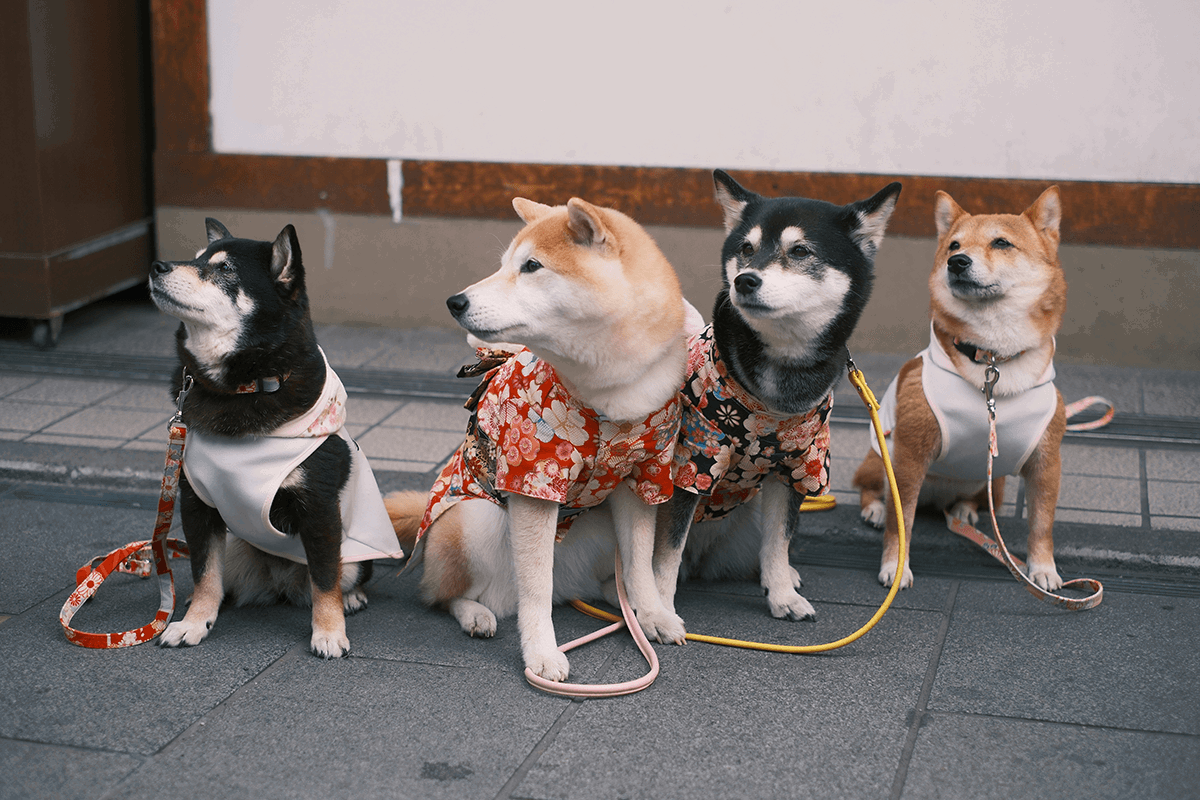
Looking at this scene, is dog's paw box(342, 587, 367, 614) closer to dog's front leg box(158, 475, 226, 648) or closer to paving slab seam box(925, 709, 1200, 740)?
dog's front leg box(158, 475, 226, 648)

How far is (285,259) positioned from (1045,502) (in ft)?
7.95

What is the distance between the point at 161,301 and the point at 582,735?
152 cm

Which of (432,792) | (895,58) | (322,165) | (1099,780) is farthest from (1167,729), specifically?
(322,165)

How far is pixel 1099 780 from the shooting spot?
236cm

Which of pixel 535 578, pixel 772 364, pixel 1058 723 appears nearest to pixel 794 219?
pixel 772 364

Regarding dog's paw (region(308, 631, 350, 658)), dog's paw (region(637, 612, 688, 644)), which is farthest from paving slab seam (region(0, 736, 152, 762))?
dog's paw (region(637, 612, 688, 644))

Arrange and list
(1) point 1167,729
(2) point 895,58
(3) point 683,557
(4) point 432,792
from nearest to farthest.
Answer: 1. (4) point 432,792
2. (1) point 1167,729
3. (3) point 683,557
4. (2) point 895,58

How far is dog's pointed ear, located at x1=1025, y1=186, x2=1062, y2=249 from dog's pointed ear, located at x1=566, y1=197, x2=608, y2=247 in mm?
1584

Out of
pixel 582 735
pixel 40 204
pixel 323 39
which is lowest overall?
pixel 582 735

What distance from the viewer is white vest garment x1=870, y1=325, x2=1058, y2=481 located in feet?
10.9

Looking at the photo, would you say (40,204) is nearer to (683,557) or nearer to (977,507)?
(683,557)

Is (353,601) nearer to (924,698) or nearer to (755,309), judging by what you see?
(755,309)

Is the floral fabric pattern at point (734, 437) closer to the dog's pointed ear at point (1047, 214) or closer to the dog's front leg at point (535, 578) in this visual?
the dog's front leg at point (535, 578)

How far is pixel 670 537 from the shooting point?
120 inches
